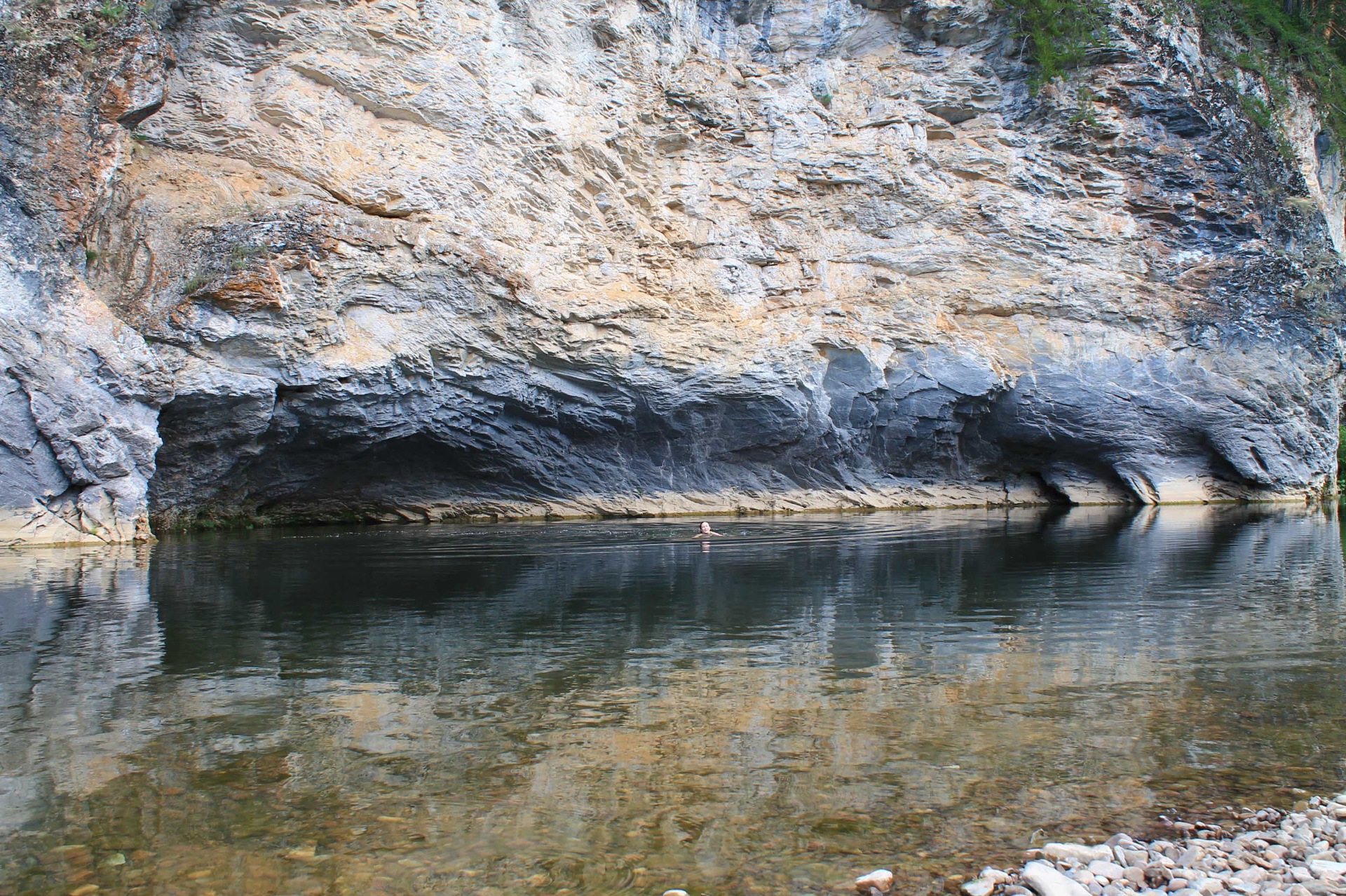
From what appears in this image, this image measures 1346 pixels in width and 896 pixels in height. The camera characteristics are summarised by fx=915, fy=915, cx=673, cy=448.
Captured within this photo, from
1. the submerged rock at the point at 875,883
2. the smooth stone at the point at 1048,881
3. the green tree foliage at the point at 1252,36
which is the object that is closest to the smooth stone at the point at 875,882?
the submerged rock at the point at 875,883

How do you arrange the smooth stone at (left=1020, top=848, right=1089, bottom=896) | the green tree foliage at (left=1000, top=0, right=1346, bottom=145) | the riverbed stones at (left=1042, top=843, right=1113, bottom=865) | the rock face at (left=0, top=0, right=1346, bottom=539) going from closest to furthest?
the smooth stone at (left=1020, top=848, right=1089, bottom=896) → the riverbed stones at (left=1042, top=843, right=1113, bottom=865) → the rock face at (left=0, top=0, right=1346, bottom=539) → the green tree foliage at (left=1000, top=0, right=1346, bottom=145)

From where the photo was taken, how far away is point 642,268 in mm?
21188

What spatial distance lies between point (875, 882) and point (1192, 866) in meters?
1.07

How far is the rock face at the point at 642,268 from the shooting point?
14984mm

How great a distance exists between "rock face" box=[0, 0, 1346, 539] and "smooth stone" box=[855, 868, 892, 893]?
553 inches

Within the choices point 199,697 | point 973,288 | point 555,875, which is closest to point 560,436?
point 973,288

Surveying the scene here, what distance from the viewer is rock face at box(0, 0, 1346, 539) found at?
15.0 metres

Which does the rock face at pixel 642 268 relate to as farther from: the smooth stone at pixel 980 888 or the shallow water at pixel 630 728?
the smooth stone at pixel 980 888

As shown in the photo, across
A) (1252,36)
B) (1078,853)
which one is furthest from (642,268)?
(1252,36)

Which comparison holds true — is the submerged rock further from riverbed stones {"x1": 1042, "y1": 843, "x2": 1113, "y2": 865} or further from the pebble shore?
riverbed stones {"x1": 1042, "y1": 843, "x2": 1113, "y2": 865}

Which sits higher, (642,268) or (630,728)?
(642,268)

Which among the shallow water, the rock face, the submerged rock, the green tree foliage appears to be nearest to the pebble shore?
the submerged rock

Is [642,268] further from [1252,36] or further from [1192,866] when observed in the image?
[1252,36]

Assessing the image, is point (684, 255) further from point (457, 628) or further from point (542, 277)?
point (457, 628)
